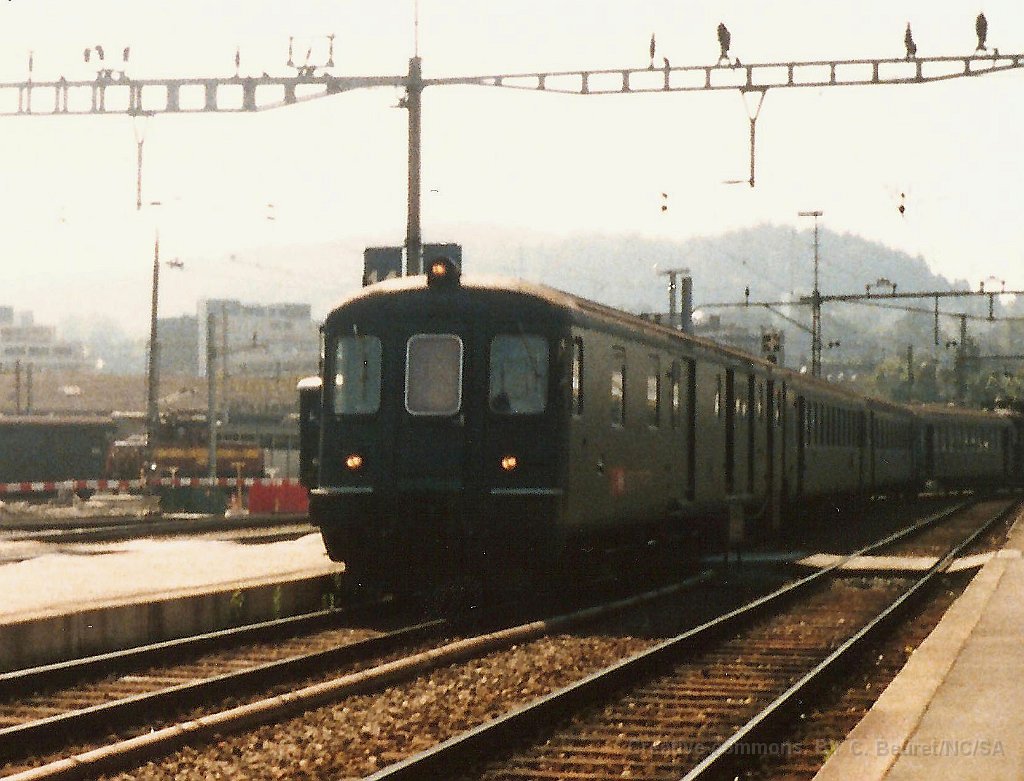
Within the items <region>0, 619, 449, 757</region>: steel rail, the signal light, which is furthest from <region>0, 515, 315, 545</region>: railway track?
→ <region>0, 619, 449, 757</region>: steel rail

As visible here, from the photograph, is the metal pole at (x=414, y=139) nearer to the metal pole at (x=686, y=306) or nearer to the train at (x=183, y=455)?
the metal pole at (x=686, y=306)

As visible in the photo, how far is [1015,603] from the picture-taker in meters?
14.6

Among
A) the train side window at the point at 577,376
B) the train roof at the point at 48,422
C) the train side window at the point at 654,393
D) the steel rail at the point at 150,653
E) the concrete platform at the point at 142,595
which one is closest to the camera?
the steel rail at the point at 150,653

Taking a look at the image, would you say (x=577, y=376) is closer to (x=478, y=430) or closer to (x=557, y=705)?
(x=478, y=430)

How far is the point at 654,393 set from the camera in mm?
17953

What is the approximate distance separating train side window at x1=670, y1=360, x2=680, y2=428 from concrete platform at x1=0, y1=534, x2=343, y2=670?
13.5 feet

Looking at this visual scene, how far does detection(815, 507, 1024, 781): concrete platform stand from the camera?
23.5 feet

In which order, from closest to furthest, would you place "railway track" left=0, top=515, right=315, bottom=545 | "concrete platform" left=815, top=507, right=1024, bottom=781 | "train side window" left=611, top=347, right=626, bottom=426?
"concrete platform" left=815, top=507, right=1024, bottom=781
"train side window" left=611, top=347, right=626, bottom=426
"railway track" left=0, top=515, right=315, bottom=545

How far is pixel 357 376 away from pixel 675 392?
4493mm

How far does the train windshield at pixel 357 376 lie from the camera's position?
15.7m

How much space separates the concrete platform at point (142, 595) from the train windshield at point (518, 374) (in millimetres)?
2798

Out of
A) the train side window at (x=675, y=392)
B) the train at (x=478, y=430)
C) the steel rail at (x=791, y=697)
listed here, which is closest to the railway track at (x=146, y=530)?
the train side window at (x=675, y=392)

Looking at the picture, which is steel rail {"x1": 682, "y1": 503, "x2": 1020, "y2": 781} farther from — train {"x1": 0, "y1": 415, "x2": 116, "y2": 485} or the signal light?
train {"x1": 0, "y1": 415, "x2": 116, "y2": 485}

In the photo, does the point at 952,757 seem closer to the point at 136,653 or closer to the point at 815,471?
the point at 136,653
